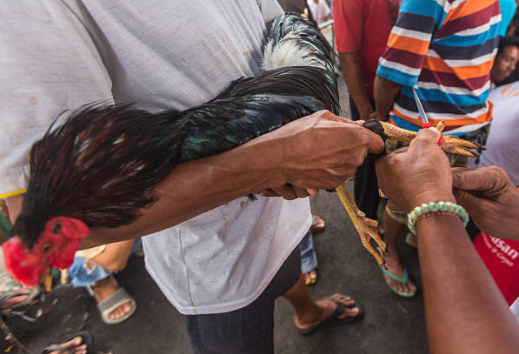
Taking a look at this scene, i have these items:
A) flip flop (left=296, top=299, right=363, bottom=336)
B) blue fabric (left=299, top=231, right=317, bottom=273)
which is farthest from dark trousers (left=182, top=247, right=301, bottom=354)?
blue fabric (left=299, top=231, right=317, bottom=273)

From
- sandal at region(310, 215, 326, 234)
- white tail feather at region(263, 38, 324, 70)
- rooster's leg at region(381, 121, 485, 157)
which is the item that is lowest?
sandal at region(310, 215, 326, 234)

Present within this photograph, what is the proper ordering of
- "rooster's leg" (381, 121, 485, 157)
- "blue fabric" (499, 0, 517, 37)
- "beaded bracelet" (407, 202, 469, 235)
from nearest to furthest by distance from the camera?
"beaded bracelet" (407, 202, 469, 235) < "rooster's leg" (381, 121, 485, 157) < "blue fabric" (499, 0, 517, 37)

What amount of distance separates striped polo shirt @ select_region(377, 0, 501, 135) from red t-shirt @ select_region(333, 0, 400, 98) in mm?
549

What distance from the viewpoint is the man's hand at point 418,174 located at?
0.76 m

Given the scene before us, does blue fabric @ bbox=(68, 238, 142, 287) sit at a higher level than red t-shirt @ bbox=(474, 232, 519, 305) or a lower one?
higher

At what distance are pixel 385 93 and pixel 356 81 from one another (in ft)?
1.99

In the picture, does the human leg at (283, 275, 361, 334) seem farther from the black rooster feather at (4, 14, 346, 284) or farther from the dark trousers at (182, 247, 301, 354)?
the black rooster feather at (4, 14, 346, 284)

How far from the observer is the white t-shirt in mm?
617

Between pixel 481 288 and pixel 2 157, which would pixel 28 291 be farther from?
pixel 481 288

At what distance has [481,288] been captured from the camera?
1.95 ft

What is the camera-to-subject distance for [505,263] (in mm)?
1721

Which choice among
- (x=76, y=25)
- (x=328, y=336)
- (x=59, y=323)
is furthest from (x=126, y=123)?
(x=59, y=323)

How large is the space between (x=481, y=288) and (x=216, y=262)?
81cm

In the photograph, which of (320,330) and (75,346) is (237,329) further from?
(75,346)
